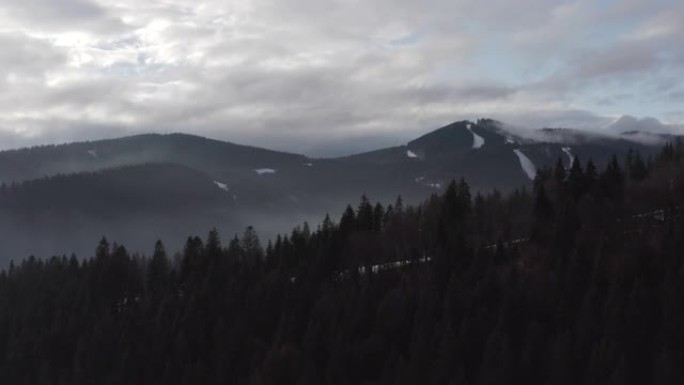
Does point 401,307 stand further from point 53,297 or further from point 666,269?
point 53,297

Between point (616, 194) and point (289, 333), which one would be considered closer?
point (289, 333)

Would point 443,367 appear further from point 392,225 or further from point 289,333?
point 392,225

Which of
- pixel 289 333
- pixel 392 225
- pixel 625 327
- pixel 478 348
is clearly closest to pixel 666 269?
pixel 625 327

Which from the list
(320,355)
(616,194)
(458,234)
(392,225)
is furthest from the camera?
(392,225)

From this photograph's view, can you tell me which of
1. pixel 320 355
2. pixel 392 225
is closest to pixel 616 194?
pixel 392 225

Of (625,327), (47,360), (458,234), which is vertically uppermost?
(458,234)

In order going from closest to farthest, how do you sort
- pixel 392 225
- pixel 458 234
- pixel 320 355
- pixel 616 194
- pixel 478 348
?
pixel 478 348
pixel 320 355
pixel 458 234
pixel 616 194
pixel 392 225

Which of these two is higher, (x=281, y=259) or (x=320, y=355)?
(x=281, y=259)
